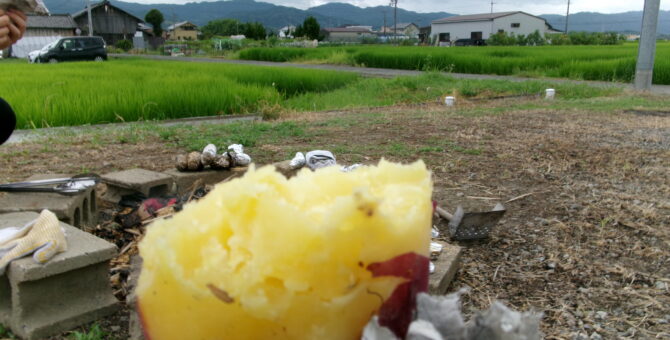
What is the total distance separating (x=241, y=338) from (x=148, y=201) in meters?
2.12

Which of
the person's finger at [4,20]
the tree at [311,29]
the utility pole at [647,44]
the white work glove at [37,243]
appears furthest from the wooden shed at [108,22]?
the white work glove at [37,243]

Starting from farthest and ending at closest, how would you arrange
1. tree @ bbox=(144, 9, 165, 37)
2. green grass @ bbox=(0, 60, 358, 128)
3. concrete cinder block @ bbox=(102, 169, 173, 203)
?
tree @ bbox=(144, 9, 165, 37), green grass @ bbox=(0, 60, 358, 128), concrete cinder block @ bbox=(102, 169, 173, 203)

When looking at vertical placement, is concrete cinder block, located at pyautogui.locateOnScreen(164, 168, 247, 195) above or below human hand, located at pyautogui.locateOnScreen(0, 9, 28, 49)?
below

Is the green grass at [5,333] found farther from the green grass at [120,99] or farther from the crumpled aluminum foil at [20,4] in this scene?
the green grass at [120,99]

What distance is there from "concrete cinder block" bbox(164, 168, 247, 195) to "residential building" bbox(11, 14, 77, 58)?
40616mm

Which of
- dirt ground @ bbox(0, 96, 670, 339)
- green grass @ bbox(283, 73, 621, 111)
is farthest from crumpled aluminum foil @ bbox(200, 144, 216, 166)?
green grass @ bbox(283, 73, 621, 111)

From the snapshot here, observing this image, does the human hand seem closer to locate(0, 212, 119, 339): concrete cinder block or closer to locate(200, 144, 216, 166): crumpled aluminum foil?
locate(0, 212, 119, 339): concrete cinder block

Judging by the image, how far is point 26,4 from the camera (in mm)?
2326

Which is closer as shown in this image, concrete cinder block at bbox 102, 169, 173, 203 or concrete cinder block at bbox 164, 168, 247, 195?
concrete cinder block at bbox 102, 169, 173, 203

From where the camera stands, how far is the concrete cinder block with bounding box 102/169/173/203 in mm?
3043

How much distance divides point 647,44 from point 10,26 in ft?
37.2

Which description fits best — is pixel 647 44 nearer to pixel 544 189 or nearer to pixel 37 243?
pixel 544 189

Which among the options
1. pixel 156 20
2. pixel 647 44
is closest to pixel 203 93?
pixel 647 44

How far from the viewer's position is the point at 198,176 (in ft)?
10.8
